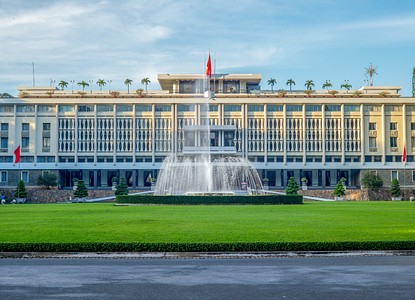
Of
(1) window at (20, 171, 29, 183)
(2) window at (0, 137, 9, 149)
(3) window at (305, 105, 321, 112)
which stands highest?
(3) window at (305, 105, 321, 112)

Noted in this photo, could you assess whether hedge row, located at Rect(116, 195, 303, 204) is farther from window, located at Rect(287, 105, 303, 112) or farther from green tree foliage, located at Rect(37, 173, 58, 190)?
window, located at Rect(287, 105, 303, 112)

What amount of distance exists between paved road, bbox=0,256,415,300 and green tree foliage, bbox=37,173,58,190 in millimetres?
88886

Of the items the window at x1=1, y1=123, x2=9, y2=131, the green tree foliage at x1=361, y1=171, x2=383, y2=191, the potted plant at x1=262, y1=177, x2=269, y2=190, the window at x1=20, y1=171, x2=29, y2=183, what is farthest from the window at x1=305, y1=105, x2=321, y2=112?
the window at x1=1, y1=123, x2=9, y2=131

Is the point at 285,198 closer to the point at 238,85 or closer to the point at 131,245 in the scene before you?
the point at 131,245

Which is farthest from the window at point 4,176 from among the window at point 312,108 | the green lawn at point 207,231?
the green lawn at point 207,231

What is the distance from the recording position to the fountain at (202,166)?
101738 mm

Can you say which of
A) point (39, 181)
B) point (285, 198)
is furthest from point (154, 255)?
point (39, 181)

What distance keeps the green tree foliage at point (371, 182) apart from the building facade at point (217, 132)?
6.53m

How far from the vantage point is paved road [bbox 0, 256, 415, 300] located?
15.0 m

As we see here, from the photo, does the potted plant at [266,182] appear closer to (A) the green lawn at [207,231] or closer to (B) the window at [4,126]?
→ (B) the window at [4,126]

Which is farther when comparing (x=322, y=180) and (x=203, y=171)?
(x=322, y=180)

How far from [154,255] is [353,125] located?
3899 inches

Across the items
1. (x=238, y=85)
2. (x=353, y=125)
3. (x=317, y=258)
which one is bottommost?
(x=317, y=258)

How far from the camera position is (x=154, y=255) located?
21891 millimetres
